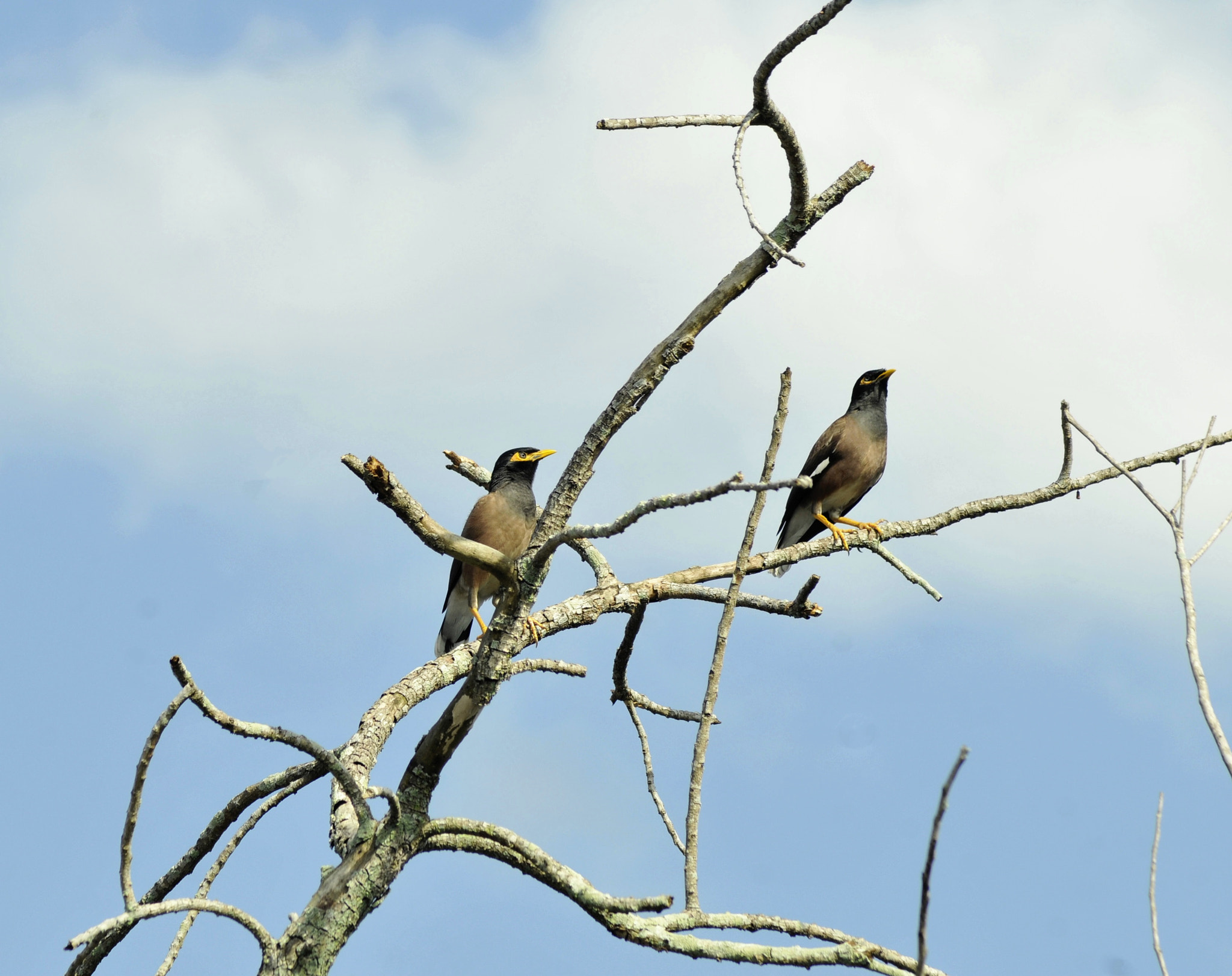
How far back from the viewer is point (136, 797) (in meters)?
3.12

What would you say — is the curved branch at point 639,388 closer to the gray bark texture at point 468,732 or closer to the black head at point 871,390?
the gray bark texture at point 468,732

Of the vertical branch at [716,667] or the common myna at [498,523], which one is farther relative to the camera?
the common myna at [498,523]

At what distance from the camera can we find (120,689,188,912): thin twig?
3.06 m

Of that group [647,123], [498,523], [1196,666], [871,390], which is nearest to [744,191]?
[647,123]

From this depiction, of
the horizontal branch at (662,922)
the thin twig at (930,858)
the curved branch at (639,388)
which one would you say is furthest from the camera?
the curved branch at (639,388)

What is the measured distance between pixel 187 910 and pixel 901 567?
3530 mm

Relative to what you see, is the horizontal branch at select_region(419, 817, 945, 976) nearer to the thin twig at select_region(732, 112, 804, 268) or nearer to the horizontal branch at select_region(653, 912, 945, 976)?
the horizontal branch at select_region(653, 912, 945, 976)

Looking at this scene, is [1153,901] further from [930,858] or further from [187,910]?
[187,910]

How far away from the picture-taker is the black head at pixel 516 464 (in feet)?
26.0

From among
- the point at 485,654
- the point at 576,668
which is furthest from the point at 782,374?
the point at 576,668

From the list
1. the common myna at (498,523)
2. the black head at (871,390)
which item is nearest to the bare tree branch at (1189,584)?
the common myna at (498,523)

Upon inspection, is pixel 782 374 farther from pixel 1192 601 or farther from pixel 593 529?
pixel 1192 601

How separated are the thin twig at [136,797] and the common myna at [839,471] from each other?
19.4ft

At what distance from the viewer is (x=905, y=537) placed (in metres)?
5.92
